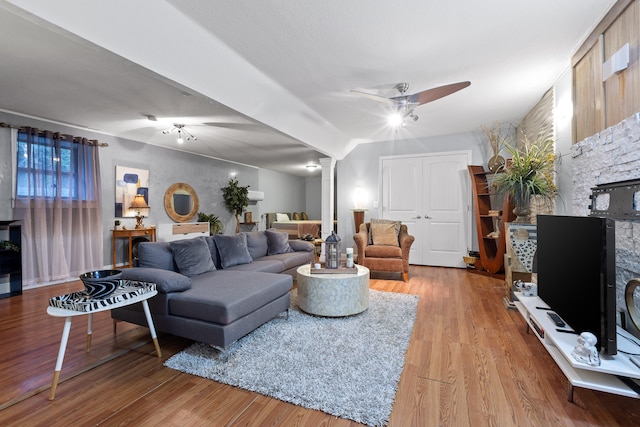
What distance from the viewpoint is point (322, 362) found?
2.05 meters

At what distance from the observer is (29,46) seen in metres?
2.42

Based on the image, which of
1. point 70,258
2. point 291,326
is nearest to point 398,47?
point 291,326

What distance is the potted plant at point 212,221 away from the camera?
6941 mm

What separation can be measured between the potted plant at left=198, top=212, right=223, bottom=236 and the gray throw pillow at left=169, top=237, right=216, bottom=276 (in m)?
4.10

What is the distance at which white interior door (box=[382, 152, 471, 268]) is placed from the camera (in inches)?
211

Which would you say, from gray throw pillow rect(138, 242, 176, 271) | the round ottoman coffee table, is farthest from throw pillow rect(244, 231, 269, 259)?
the round ottoman coffee table

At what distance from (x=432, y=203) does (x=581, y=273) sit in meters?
3.89

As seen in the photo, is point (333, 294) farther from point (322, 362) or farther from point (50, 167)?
point (50, 167)

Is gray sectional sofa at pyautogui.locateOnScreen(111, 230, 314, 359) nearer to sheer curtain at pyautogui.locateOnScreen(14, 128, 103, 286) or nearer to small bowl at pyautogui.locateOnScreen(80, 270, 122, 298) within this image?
small bowl at pyautogui.locateOnScreen(80, 270, 122, 298)

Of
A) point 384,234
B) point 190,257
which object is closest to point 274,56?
point 190,257

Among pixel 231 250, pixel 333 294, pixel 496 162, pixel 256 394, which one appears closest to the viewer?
pixel 256 394

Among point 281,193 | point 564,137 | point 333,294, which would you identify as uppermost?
point 564,137

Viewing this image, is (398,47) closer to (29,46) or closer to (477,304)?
(477,304)

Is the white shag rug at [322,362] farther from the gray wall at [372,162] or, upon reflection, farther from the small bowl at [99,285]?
the gray wall at [372,162]
